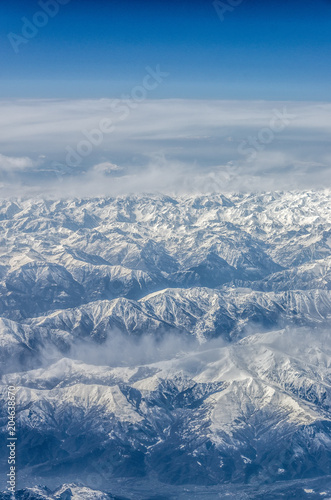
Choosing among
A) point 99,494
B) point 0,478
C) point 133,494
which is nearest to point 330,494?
point 133,494

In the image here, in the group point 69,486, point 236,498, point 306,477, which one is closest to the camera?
point 69,486

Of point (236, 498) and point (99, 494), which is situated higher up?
point (99, 494)

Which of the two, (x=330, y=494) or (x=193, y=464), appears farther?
(x=193, y=464)

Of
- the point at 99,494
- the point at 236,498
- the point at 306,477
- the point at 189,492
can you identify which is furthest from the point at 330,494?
the point at 99,494

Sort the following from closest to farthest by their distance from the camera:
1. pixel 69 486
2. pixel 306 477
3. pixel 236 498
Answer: pixel 69 486, pixel 236 498, pixel 306 477

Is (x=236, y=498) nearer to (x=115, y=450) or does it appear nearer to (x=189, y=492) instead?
(x=189, y=492)

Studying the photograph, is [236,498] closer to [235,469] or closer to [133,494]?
[235,469]

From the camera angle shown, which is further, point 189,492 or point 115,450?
point 115,450

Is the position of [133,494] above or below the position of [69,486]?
below
